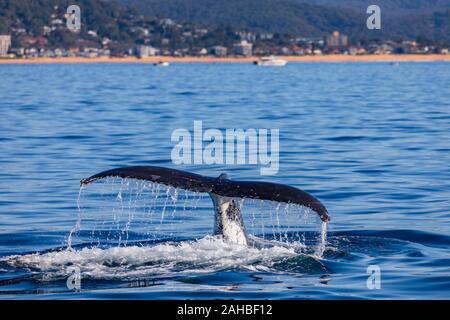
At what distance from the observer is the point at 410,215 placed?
1415 cm

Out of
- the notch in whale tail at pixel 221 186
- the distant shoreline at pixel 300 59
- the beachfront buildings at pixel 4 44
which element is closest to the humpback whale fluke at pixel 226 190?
the notch in whale tail at pixel 221 186

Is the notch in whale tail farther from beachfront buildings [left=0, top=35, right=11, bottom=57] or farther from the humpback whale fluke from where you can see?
beachfront buildings [left=0, top=35, right=11, bottom=57]

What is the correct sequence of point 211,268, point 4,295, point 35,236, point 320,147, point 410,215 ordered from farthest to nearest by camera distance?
point 320,147, point 410,215, point 35,236, point 211,268, point 4,295

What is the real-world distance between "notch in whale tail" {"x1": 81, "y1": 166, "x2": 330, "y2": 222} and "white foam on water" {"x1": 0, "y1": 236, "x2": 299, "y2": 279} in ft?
1.69

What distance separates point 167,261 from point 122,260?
47cm

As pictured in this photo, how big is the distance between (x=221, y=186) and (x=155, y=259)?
1.39 meters

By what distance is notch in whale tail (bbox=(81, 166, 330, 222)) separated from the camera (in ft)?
29.8

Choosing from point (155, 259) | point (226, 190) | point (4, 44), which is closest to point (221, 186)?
point (226, 190)

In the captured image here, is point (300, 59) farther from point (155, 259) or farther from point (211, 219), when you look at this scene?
point (155, 259)

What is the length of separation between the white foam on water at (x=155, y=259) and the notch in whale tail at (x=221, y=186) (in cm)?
52

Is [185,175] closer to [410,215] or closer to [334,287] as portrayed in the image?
[334,287]

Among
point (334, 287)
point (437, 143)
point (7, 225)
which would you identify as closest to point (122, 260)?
point (334, 287)

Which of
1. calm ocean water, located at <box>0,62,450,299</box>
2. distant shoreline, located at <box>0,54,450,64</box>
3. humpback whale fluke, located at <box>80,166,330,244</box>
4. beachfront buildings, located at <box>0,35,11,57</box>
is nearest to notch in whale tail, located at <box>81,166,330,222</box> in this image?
humpback whale fluke, located at <box>80,166,330,244</box>
